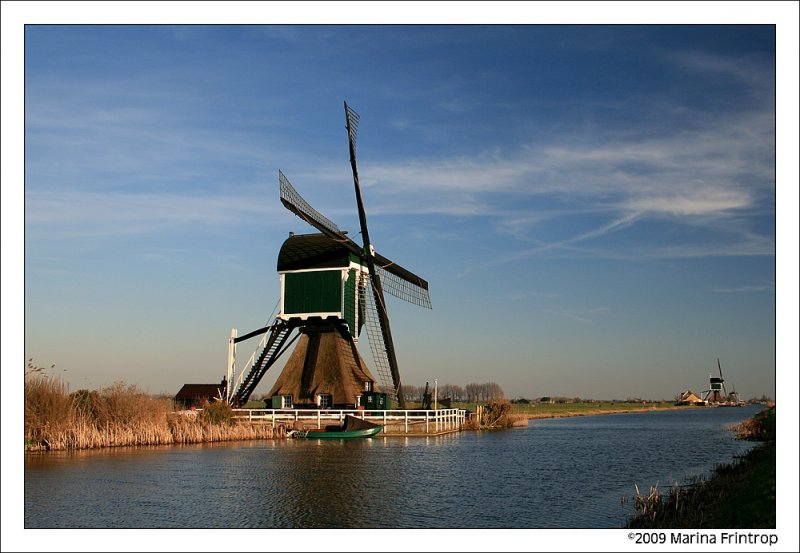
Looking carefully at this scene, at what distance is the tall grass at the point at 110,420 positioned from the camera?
2694cm

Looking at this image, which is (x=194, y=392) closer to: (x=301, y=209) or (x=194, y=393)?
(x=194, y=393)

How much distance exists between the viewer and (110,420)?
29453 millimetres

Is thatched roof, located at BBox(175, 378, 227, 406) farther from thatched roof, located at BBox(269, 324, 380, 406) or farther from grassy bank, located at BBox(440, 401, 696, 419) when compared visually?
grassy bank, located at BBox(440, 401, 696, 419)

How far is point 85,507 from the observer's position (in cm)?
1609

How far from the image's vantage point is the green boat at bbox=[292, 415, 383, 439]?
34.9 meters

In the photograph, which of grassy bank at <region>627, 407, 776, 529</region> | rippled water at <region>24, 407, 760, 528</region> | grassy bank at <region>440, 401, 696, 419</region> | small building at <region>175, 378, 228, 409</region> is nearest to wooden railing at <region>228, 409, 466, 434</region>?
rippled water at <region>24, 407, 760, 528</region>

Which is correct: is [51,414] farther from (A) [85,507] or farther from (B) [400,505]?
(B) [400,505]

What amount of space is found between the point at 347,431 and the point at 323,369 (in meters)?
4.96

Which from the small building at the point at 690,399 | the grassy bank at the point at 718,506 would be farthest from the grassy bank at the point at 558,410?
the grassy bank at the point at 718,506

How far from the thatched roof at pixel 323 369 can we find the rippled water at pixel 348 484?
664 centimetres

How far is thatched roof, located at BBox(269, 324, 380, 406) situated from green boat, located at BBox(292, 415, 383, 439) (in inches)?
98.4

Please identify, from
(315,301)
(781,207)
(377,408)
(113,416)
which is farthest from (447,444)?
(781,207)

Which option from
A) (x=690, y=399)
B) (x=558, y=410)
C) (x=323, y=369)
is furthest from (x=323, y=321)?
(x=690, y=399)

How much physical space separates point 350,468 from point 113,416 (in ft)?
39.5
